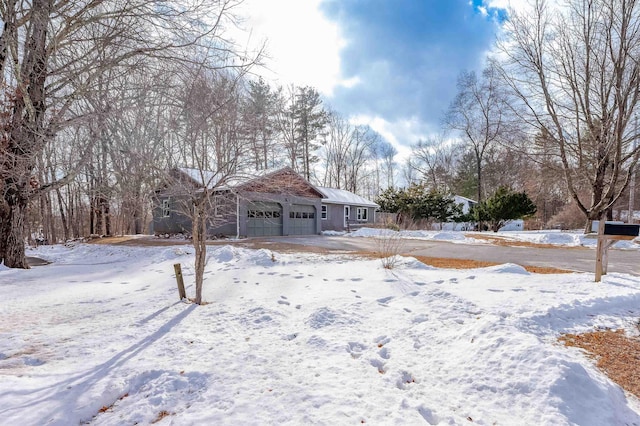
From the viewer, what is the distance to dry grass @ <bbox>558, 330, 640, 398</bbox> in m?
2.48

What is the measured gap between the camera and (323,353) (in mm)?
3012

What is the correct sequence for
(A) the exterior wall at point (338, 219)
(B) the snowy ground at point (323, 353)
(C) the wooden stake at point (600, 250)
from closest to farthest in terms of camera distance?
(B) the snowy ground at point (323, 353) → (C) the wooden stake at point (600, 250) → (A) the exterior wall at point (338, 219)

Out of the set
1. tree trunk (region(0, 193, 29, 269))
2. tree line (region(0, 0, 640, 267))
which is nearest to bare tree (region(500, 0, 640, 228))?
tree line (region(0, 0, 640, 267))

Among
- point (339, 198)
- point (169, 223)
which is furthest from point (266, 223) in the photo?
point (339, 198)

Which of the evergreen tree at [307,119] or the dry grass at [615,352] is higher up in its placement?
the evergreen tree at [307,119]

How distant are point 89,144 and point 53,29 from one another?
1828 millimetres

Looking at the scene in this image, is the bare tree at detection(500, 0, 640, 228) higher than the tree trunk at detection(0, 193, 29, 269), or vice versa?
the bare tree at detection(500, 0, 640, 228)

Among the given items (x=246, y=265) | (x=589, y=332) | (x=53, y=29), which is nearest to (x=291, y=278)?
(x=246, y=265)

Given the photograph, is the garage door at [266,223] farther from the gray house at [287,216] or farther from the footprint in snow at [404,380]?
the footprint in snow at [404,380]

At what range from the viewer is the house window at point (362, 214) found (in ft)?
82.7

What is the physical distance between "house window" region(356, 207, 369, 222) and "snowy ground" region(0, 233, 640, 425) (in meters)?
19.3

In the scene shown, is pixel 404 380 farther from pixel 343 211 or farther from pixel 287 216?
pixel 343 211

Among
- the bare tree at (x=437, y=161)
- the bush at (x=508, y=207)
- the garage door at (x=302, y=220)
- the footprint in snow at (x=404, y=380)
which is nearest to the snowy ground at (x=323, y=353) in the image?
the footprint in snow at (x=404, y=380)

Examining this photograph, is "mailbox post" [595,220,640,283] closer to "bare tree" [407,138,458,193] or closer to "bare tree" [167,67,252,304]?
"bare tree" [167,67,252,304]
